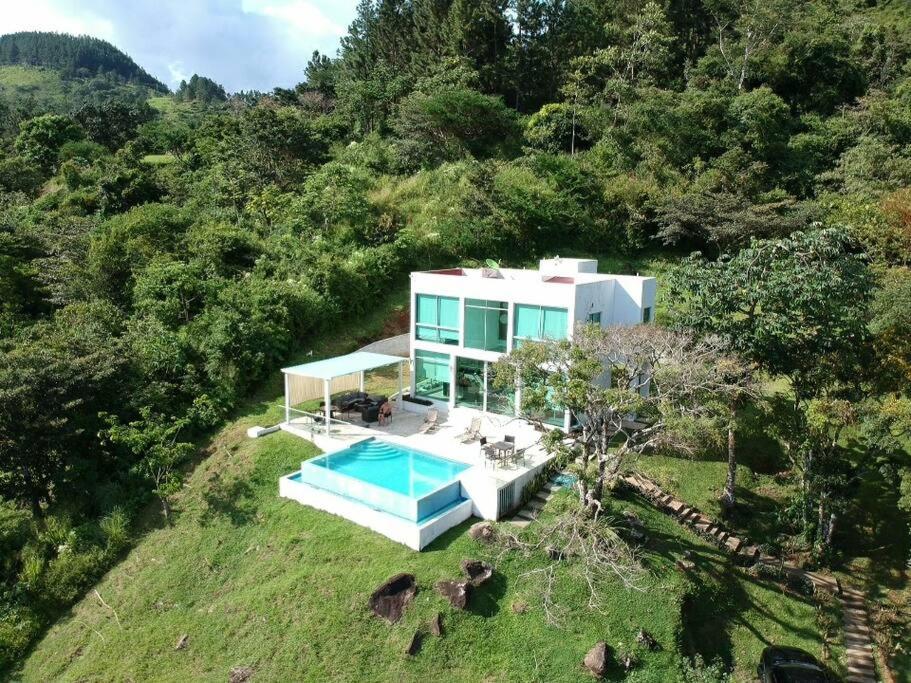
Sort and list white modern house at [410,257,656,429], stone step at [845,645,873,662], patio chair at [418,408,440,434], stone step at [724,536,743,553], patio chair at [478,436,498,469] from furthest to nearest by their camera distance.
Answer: patio chair at [418,408,440,434]
white modern house at [410,257,656,429]
patio chair at [478,436,498,469]
stone step at [724,536,743,553]
stone step at [845,645,873,662]

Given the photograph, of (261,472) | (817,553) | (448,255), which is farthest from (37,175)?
(817,553)

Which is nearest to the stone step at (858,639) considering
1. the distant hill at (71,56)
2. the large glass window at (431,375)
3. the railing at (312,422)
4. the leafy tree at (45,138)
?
the large glass window at (431,375)

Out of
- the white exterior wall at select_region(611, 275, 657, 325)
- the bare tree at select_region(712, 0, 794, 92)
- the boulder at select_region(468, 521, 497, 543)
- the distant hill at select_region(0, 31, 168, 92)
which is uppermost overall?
the distant hill at select_region(0, 31, 168, 92)

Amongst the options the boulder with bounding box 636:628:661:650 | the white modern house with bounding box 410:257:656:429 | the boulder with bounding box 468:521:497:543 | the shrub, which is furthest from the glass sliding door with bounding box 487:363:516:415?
the shrub

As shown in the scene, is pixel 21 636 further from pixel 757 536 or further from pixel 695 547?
pixel 757 536

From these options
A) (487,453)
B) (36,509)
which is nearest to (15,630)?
(36,509)

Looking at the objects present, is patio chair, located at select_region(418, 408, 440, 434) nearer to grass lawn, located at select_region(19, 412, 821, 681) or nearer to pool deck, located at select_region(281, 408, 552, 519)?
pool deck, located at select_region(281, 408, 552, 519)
